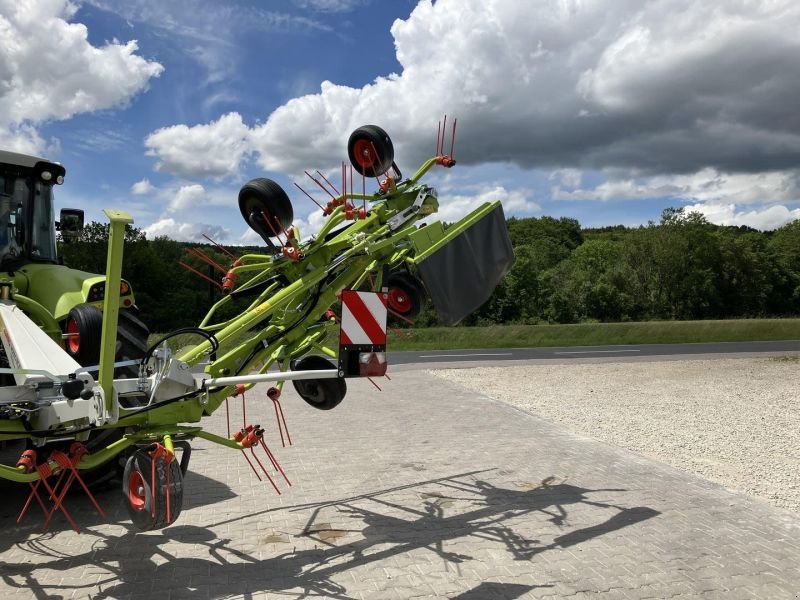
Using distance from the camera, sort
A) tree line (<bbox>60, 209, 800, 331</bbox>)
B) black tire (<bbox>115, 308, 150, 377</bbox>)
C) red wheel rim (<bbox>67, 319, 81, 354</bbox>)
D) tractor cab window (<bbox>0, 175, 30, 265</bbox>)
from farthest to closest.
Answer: tree line (<bbox>60, 209, 800, 331</bbox>)
tractor cab window (<bbox>0, 175, 30, 265</bbox>)
black tire (<bbox>115, 308, 150, 377</bbox>)
red wheel rim (<bbox>67, 319, 81, 354</bbox>)

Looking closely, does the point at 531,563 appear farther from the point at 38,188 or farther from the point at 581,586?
the point at 38,188

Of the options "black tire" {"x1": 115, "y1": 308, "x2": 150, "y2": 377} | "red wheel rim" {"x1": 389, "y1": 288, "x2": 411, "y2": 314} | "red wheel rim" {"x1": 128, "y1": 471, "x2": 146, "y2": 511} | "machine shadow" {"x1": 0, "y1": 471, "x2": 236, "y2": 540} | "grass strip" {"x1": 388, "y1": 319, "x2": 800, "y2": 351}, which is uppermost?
"red wheel rim" {"x1": 389, "y1": 288, "x2": 411, "y2": 314}

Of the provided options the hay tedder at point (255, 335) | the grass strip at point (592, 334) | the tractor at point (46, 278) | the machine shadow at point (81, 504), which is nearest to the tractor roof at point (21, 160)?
the tractor at point (46, 278)

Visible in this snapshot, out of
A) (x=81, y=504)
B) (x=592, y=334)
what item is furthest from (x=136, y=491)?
(x=592, y=334)

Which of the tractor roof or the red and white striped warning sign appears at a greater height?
the tractor roof

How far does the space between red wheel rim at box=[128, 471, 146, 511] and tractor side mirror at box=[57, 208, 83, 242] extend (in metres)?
3.65

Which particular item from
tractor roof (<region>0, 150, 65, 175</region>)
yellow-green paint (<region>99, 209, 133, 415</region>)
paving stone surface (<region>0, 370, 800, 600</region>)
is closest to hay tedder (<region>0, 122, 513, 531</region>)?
yellow-green paint (<region>99, 209, 133, 415</region>)

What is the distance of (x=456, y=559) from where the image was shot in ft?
14.3

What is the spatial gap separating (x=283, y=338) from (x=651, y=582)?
292 cm

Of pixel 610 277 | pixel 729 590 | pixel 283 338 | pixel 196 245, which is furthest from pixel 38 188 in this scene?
pixel 610 277

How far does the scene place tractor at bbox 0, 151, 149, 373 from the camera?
4.31m

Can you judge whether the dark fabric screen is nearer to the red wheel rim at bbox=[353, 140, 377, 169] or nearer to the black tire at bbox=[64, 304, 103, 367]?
the red wheel rim at bbox=[353, 140, 377, 169]

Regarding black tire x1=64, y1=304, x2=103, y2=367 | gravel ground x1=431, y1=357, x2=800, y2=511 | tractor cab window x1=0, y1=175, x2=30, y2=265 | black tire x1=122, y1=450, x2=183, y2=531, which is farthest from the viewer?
gravel ground x1=431, y1=357, x2=800, y2=511

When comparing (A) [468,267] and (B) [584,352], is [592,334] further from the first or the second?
(A) [468,267]
